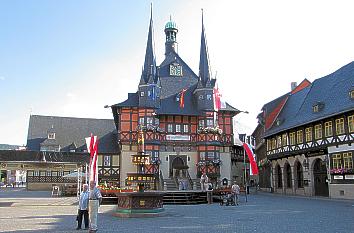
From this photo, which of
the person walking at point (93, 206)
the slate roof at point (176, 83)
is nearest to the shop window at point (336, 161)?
the slate roof at point (176, 83)

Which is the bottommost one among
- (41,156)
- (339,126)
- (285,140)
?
(41,156)

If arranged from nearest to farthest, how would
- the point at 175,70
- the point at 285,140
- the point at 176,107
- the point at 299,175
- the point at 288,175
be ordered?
1. the point at 299,175
2. the point at 285,140
3. the point at 288,175
4. the point at 176,107
5. the point at 175,70

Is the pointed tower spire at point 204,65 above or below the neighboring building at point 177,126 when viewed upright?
above

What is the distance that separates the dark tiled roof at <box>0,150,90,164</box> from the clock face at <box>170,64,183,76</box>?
60.9 ft

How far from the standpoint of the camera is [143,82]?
143ft

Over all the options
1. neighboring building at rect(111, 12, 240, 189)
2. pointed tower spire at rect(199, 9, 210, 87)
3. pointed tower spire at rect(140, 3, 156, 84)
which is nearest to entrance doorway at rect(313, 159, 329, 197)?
neighboring building at rect(111, 12, 240, 189)

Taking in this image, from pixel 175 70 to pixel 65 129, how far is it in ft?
84.9

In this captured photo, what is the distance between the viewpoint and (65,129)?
212ft

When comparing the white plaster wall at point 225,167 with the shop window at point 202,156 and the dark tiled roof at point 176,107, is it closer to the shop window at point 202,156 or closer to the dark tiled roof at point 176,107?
the shop window at point 202,156

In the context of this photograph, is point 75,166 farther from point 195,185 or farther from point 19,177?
point 19,177

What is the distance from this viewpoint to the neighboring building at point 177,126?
4250 centimetres

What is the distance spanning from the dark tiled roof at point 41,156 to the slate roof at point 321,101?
27429 mm

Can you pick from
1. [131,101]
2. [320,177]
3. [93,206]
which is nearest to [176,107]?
[131,101]

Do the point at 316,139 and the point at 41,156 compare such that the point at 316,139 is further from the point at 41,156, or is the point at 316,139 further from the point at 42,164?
the point at 41,156
